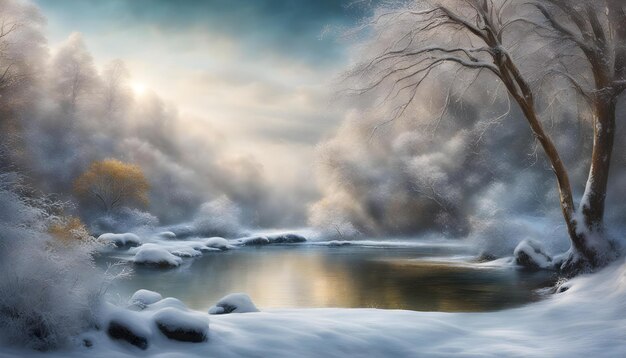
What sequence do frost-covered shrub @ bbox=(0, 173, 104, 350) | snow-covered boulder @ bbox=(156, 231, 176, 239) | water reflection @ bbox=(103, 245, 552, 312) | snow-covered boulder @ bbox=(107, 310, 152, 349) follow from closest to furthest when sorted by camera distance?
frost-covered shrub @ bbox=(0, 173, 104, 350), snow-covered boulder @ bbox=(107, 310, 152, 349), water reflection @ bbox=(103, 245, 552, 312), snow-covered boulder @ bbox=(156, 231, 176, 239)

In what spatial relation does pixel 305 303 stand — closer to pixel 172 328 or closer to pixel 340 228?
pixel 172 328

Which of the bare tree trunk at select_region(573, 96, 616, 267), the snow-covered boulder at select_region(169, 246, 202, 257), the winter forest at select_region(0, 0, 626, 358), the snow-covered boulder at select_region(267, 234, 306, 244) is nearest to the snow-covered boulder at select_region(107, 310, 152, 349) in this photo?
the winter forest at select_region(0, 0, 626, 358)

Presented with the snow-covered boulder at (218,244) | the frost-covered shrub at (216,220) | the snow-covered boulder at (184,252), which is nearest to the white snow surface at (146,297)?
the snow-covered boulder at (184,252)

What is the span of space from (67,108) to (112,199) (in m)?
9.60

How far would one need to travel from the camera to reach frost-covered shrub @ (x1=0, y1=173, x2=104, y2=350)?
16.9ft

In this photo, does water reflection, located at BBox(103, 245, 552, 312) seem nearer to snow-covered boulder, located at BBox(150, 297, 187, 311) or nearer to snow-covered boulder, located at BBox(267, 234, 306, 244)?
snow-covered boulder, located at BBox(150, 297, 187, 311)

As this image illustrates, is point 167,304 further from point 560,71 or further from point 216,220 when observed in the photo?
point 216,220

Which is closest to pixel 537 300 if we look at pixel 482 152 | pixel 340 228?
pixel 482 152

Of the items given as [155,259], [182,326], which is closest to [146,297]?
[182,326]

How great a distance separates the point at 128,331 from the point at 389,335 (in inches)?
135

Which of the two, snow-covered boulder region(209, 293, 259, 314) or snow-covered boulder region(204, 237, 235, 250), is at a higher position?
snow-covered boulder region(204, 237, 235, 250)

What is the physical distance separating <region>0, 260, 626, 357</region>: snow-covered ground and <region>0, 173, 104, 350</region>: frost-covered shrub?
26cm

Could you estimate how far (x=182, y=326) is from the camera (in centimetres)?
610

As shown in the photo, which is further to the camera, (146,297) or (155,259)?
(155,259)
